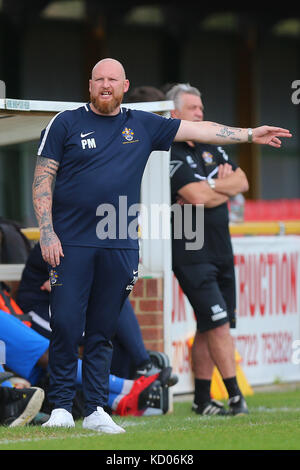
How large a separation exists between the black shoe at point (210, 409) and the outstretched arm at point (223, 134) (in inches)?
92.7

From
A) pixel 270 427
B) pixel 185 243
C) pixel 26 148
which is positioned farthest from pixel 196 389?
pixel 26 148

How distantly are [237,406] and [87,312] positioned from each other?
2.03 meters

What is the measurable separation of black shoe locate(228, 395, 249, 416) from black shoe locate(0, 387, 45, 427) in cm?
176

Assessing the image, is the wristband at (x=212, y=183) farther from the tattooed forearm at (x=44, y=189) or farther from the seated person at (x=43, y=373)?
the tattooed forearm at (x=44, y=189)

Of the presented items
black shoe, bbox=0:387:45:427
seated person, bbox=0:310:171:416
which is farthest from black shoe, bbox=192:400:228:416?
black shoe, bbox=0:387:45:427

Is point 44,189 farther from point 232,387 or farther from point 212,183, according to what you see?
point 232,387

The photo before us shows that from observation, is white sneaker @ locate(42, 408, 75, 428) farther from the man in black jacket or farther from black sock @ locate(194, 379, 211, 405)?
black sock @ locate(194, 379, 211, 405)

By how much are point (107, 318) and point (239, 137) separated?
4.34 feet

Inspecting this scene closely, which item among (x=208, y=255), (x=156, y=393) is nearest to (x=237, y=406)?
(x=156, y=393)

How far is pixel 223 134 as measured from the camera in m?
6.25

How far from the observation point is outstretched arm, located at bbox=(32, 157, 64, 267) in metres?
5.88

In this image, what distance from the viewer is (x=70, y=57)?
1167 inches

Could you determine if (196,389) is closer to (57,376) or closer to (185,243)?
(185,243)
